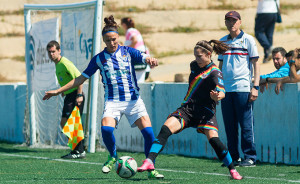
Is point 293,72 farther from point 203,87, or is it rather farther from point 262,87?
point 203,87

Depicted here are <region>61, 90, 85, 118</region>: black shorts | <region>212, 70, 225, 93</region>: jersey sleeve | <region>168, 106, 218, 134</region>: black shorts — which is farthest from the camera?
<region>61, 90, 85, 118</region>: black shorts

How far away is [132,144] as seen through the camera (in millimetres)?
14148

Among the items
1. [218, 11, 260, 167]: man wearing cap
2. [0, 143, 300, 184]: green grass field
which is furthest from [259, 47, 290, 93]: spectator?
[0, 143, 300, 184]: green grass field

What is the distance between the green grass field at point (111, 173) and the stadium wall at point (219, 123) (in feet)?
0.96

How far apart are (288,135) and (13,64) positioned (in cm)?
2850

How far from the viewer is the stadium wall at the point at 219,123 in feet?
36.5

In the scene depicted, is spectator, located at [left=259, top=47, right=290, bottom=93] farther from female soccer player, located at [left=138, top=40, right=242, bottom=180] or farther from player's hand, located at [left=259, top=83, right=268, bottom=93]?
female soccer player, located at [left=138, top=40, right=242, bottom=180]

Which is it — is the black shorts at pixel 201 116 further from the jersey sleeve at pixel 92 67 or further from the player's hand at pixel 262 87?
the player's hand at pixel 262 87

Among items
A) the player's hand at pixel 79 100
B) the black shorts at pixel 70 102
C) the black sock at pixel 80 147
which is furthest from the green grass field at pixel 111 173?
the player's hand at pixel 79 100

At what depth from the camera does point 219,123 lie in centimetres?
1241

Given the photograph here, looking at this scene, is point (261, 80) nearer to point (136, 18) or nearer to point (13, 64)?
point (13, 64)

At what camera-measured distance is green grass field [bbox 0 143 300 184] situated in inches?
375

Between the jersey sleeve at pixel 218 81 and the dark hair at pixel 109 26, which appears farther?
the dark hair at pixel 109 26

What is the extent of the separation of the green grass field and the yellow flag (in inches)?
15.0
